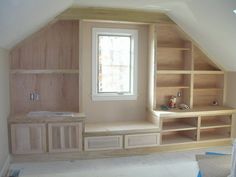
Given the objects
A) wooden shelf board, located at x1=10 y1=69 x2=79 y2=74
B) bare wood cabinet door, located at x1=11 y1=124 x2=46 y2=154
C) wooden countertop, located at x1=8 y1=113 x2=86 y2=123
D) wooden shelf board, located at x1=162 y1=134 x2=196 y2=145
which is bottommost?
wooden shelf board, located at x1=162 y1=134 x2=196 y2=145

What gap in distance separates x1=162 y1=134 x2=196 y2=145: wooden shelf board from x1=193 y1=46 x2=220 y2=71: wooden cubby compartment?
130 cm

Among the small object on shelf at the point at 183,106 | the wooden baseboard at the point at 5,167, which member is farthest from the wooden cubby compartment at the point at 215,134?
the wooden baseboard at the point at 5,167

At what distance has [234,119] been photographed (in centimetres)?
443

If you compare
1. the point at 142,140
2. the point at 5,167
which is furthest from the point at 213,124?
the point at 5,167

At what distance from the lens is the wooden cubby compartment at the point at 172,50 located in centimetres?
446

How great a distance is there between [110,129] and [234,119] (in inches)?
88.8

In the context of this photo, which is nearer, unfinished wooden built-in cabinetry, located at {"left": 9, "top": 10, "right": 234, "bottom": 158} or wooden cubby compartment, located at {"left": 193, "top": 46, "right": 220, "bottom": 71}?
unfinished wooden built-in cabinetry, located at {"left": 9, "top": 10, "right": 234, "bottom": 158}

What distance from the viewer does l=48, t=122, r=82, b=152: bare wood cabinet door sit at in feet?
11.9

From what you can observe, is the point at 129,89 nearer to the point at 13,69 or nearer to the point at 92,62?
the point at 92,62

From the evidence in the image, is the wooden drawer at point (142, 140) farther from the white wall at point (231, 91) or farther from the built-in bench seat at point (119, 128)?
the white wall at point (231, 91)

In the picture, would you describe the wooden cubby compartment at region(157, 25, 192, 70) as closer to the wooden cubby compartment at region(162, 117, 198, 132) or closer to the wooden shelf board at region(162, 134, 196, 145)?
the wooden cubby compartment at region(162, 117, 198, 132)

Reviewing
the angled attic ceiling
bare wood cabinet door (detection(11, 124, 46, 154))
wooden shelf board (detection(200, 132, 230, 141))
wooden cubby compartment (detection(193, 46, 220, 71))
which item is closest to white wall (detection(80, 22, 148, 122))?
the angled attic ceiling

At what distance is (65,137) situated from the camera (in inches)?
145

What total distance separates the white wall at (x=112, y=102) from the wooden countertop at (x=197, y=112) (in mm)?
420
